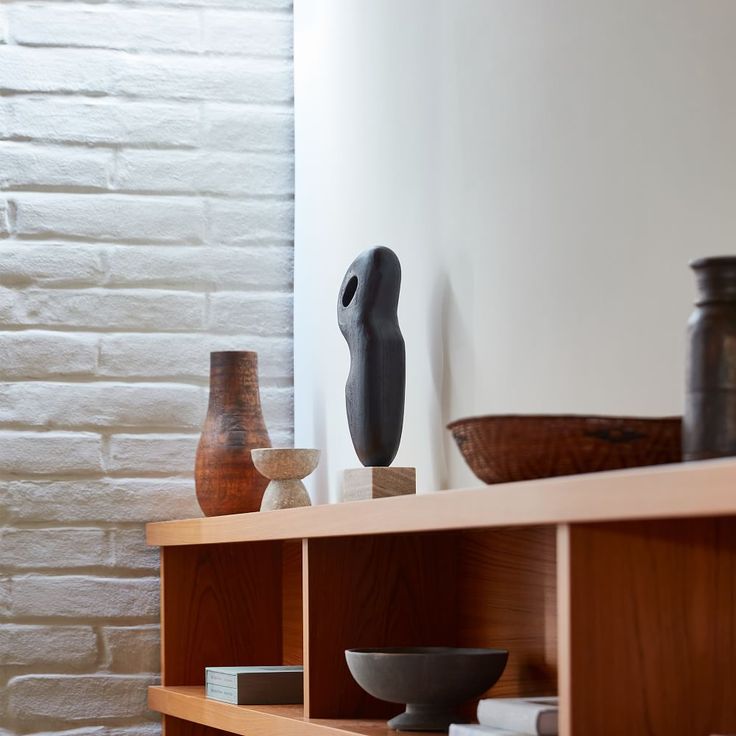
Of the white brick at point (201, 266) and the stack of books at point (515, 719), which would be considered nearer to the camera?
the stack of books at point (515, 719)

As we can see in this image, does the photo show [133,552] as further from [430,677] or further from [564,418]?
[564,418]

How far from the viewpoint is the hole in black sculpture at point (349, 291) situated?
2.11 m

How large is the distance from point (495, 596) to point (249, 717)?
490 millimetres

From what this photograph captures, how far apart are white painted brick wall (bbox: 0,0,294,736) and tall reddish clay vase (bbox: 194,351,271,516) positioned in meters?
0.21

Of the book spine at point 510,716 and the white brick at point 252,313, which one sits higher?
the white brick at point 252,313

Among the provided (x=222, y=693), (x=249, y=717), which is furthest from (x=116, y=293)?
(x=249, y=717)

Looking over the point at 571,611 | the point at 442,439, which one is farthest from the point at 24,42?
the point at 571,611

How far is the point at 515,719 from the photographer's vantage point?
52.8 inches

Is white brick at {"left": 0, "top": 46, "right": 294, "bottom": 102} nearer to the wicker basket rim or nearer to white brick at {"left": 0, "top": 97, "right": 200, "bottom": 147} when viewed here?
white brick at {"left": 0, "top": 97, "right": 200, "bottom": 147}

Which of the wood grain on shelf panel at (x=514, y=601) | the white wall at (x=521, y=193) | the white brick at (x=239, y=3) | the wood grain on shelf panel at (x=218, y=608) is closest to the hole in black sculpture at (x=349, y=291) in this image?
the white wall at (x=521, y=193)

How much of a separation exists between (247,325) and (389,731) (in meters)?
1.41

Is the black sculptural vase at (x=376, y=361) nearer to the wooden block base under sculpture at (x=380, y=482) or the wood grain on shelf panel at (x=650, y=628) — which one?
the wooden block base under sculpture at (x=380, y=482)

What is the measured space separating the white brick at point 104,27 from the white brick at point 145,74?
0.07 feet

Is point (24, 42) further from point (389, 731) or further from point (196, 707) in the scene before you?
point (389, 731)
